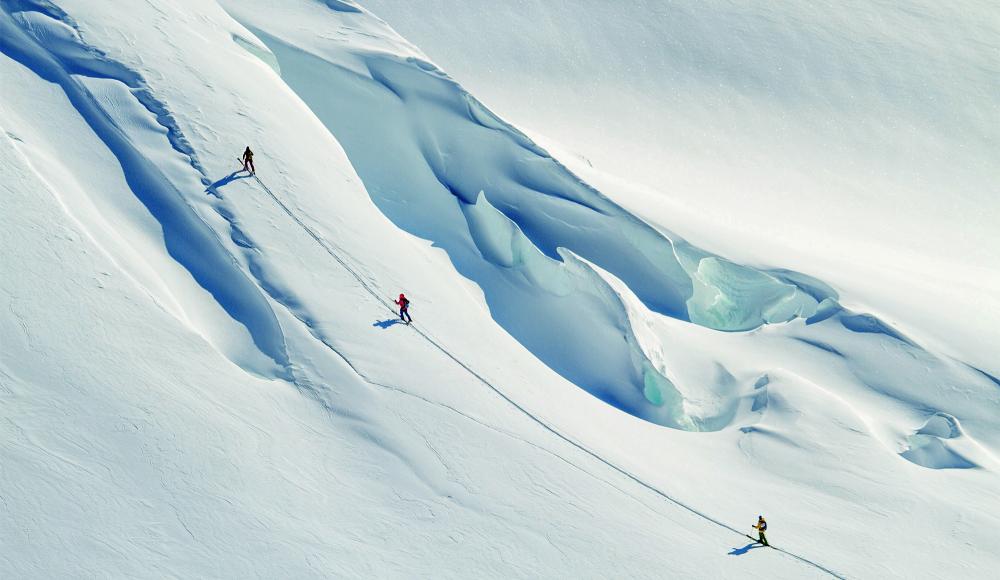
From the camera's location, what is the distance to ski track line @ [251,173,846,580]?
19141mm

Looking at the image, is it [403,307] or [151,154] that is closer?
[403,307]

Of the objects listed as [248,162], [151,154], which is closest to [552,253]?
[248,162]

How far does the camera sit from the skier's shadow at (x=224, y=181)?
2223 cm

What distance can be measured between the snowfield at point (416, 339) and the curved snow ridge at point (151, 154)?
7cm

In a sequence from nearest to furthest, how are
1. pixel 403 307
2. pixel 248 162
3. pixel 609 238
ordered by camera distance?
pixel 403 307 < pixel 248 162 < pixel 609 238

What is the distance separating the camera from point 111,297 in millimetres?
19297

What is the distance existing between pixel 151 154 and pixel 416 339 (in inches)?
291

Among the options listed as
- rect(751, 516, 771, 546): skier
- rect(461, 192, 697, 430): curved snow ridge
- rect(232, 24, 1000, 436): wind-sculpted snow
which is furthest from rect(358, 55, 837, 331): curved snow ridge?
rect(751, 516, 771, 546): skier

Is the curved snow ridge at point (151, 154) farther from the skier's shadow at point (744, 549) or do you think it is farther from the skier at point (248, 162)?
the skier's shadow at point (744, 549)

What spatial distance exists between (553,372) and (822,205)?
1572 centimetres

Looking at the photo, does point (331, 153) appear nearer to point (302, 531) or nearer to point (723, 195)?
point (302, 531)

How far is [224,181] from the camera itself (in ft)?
74.2

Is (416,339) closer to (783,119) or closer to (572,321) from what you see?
(572,321)

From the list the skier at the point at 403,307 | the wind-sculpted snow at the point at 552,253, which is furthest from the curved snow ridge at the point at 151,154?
the wind-sculpted snow at the point at 552,253
